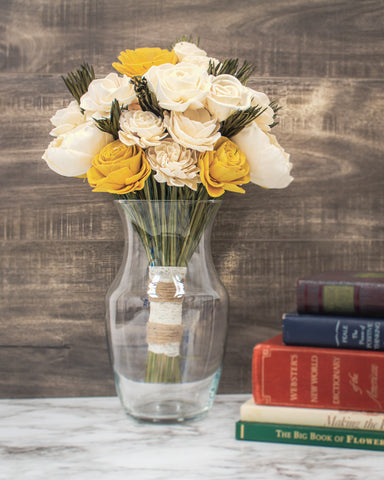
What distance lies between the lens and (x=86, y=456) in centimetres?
75

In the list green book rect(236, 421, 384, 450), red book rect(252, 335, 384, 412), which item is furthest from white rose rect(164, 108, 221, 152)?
green book rect(236, 421, 384, 450)

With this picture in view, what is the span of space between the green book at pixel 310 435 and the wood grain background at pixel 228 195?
0.26 m

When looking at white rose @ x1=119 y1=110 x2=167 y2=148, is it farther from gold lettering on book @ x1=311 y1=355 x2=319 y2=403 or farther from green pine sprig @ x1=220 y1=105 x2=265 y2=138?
gold lettering on book @ x1=311 y1=355 x2=319 y2=403

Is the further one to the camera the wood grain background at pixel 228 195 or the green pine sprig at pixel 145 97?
the wood grain background at pixel 228 195

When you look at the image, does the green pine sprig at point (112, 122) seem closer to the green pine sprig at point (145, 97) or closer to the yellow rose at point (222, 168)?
the green pine sprig at point (145, 97)

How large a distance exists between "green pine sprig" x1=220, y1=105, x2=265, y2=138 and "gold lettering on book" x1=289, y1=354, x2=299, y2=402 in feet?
1.18

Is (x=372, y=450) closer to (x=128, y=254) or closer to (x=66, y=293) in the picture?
(x=128, y=254)

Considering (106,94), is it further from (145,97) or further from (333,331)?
(333,331)

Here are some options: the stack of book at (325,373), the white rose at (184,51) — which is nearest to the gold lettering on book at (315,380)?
the stack of book at (325,373)

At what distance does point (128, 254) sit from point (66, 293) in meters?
0.22

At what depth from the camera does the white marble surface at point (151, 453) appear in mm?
701

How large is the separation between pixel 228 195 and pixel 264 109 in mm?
258

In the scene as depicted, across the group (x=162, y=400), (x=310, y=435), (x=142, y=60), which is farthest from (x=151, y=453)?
(x=142, y=60)

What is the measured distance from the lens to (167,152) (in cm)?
79
